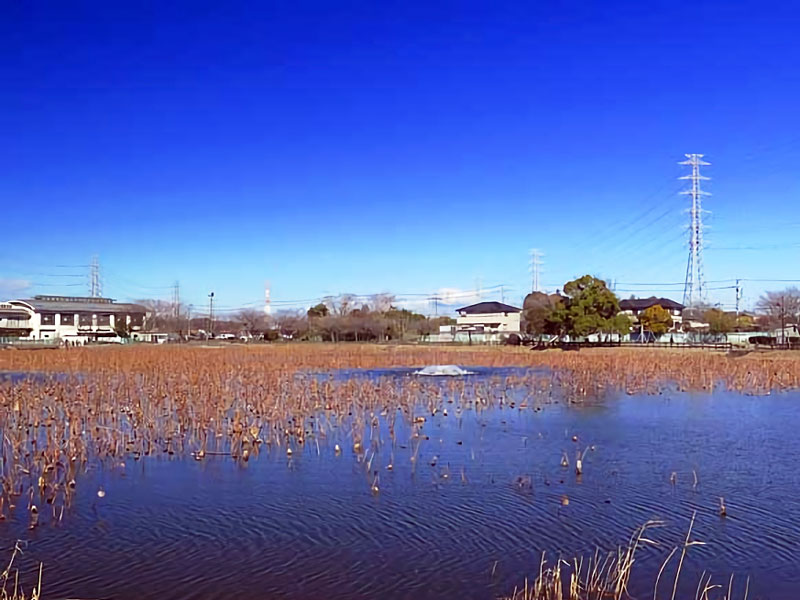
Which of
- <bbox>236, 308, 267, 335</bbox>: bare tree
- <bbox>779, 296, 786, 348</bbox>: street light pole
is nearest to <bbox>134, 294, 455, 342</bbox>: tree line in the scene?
<bbox>236, 308, 267, 335</bbox>: bare tree

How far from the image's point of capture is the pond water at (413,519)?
20.9ft

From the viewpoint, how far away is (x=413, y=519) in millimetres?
8039

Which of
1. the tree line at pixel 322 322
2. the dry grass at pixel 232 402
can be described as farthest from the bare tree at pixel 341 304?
the dry grass at pixel 232 402

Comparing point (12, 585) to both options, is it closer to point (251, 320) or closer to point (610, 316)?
point (610, 316)

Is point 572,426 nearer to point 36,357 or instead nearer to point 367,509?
point 367,509

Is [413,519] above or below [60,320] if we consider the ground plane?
below

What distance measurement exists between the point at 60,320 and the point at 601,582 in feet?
251

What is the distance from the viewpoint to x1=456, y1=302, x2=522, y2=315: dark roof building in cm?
8400

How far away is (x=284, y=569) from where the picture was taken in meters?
6.58

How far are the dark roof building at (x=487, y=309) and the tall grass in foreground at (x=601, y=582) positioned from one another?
77154mm

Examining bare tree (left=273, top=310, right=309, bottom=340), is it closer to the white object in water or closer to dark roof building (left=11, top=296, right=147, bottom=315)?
dark roof building (left=11, top=296, right=147, bottom=315)

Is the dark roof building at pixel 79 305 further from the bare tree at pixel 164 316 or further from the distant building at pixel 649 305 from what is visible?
the distant building at pixel 649 305

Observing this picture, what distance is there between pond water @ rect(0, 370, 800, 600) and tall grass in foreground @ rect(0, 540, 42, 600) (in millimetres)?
114

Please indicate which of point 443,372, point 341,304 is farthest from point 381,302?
point 443,372
